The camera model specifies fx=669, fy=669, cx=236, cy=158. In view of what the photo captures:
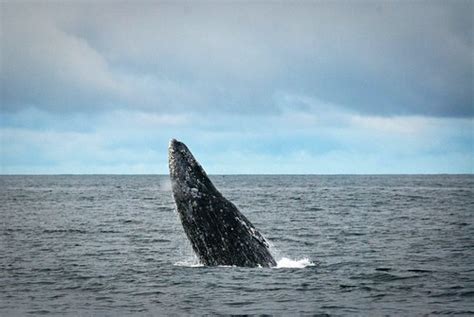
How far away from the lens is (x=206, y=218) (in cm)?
1416

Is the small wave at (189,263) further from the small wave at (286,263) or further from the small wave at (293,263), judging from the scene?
the small wave at (293,263)

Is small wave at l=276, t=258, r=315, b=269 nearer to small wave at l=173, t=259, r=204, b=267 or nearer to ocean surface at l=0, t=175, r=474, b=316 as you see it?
ocean surface at l=0, t=175, r=474, b=316

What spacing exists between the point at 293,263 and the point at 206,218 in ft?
18.4

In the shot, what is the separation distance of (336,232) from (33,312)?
2065cm

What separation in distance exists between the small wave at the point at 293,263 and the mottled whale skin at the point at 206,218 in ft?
10.1

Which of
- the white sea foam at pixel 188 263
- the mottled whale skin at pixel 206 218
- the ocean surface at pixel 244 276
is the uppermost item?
the mottled whale skin at pixel 206 218

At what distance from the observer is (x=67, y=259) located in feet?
70.1

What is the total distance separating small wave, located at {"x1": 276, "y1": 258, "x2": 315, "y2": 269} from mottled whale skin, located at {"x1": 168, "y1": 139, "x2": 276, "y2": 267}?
3.09m

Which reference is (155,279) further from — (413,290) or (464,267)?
(464,267)

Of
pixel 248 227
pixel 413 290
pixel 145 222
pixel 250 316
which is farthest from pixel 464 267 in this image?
pixel 145 222

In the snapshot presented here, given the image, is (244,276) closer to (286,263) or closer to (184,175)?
(184,175)

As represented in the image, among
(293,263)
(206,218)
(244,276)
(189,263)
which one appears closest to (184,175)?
(206,218)

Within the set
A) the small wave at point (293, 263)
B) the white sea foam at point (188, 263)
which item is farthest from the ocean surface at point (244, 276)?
the white sea foam at point (188, 263)

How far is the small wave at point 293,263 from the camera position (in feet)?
59.8
